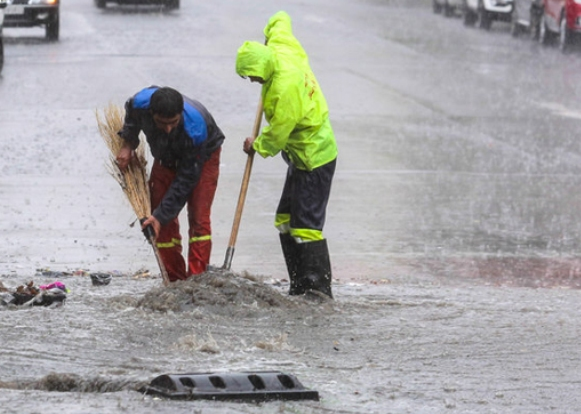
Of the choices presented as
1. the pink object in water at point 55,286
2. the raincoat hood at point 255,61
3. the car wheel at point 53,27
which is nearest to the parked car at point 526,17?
the car wheel at point 53,27

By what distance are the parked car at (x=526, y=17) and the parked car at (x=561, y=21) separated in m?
0.44

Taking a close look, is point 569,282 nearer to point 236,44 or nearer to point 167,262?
point 167,262

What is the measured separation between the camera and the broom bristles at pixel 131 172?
24.2 feet

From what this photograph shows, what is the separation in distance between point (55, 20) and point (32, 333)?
16.7m

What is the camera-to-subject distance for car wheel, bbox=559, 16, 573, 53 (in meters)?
23.7

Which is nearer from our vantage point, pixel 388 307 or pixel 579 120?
pixel 388 307

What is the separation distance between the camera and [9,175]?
1138cm

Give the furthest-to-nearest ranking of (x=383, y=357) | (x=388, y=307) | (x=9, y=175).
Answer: (x=9, y=175), (x=388, y=307), (x=383, y=357)

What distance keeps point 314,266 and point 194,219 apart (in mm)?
734

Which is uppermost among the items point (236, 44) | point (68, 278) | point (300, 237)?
point (300, 237)

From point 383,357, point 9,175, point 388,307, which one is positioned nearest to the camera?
point 383,357

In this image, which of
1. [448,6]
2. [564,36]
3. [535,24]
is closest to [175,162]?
[564,36]

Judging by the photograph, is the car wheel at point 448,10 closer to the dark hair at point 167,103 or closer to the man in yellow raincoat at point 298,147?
the man in yellow raincoat at point 298,147

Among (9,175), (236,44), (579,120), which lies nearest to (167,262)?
(9,175)
